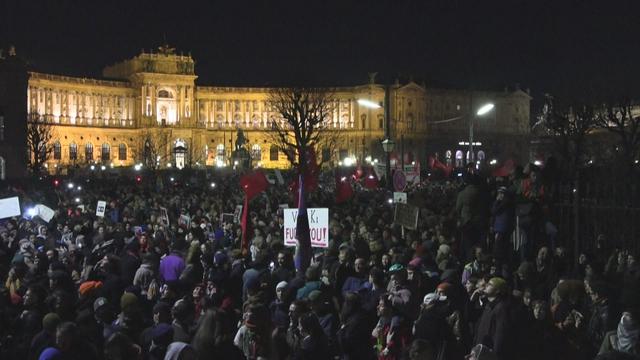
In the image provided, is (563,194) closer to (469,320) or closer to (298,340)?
(469,320)

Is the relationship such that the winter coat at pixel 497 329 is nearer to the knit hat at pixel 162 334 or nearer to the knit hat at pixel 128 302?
the knit hat at pixel 162 334

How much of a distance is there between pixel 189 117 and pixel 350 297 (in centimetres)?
11194

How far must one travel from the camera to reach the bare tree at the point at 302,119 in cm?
7696

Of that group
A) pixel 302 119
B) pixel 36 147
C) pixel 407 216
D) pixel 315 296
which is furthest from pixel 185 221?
pixel 36 147

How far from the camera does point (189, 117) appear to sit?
119 meters

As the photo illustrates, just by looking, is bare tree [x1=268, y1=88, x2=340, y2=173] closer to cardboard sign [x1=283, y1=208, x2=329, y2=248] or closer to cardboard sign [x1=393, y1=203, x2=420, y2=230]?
cardboard sign [x1=393, y1=203, x2=420, y2=230]

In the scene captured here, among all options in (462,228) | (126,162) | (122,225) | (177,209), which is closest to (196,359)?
(462,228)

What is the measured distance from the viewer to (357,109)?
124 metres

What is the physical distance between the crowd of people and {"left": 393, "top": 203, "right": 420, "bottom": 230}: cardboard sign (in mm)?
340

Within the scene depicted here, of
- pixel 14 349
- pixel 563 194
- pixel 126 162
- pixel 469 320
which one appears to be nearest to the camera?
pixel 14 349

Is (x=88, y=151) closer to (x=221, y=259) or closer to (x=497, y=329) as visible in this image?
(x=221, y=259)

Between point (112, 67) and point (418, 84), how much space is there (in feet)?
149

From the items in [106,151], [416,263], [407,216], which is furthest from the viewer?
[106,151]

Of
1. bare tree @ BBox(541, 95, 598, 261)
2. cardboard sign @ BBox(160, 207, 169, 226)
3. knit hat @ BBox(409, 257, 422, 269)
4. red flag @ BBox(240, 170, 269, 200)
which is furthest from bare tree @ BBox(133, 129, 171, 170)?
knit hat @ BBox(409, 257, 422, 269)
